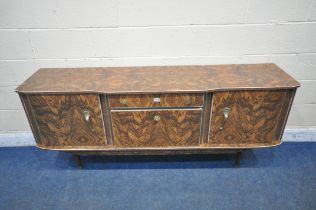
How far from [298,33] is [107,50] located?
1.27 metres

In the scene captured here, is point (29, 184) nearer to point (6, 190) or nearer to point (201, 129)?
point (6, 190)

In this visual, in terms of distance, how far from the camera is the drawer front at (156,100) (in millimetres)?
1234

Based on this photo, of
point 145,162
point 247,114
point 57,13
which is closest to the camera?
point 247,114

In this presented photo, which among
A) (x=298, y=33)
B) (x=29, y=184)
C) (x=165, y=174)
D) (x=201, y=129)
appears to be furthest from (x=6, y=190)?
(x=298, y=33)

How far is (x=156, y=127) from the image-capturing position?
4.38ft

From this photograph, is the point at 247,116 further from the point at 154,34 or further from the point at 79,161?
the point at 79,161

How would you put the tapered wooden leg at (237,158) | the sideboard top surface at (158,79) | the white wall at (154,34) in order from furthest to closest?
the tapered wooden leg at (237,158), the white wall at (154,34), the sideboard top surface at (158,79)

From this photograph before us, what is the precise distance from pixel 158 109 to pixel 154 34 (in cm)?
53

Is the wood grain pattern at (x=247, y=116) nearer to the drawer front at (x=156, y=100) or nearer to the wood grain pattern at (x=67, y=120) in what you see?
the drawer front at (x=156, y=100)

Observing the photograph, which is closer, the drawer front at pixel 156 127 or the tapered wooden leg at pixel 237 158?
the drawer front at pixel 156 127

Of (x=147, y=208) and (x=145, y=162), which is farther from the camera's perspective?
(x=145, y=162)

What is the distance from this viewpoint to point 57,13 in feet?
A: 4.66

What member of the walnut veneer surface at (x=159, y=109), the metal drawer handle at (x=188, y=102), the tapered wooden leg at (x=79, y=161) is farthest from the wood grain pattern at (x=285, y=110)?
the tapered wooden leg at (x=79, y=161)

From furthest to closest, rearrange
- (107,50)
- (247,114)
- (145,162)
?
(145,162), (107,50), (247,114)
